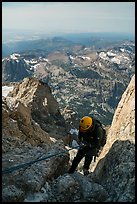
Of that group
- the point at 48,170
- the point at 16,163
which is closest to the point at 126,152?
the point at 48,170

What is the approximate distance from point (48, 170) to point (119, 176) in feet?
11.6

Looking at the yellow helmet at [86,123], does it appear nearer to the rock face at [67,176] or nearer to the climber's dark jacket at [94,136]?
the climber's dark jacket at [94,136]

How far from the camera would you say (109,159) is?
1905cm

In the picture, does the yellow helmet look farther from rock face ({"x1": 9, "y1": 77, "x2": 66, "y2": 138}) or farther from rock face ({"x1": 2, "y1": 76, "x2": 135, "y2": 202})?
rock face ({"x1": 9, "y1": 77, "x2": 66, "y2": 138})

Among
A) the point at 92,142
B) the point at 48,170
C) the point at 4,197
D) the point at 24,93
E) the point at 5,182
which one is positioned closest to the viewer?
the point at 4,197

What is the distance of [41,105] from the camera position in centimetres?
7088

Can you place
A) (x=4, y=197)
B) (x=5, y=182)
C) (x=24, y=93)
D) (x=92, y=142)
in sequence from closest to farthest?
(x=4, y=197), (x=5, y=182), (x=92, y=142), (x=24, y=93)

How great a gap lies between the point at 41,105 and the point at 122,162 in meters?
54.5

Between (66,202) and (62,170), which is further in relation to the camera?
(62,170)

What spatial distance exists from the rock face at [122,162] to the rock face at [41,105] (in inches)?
1678

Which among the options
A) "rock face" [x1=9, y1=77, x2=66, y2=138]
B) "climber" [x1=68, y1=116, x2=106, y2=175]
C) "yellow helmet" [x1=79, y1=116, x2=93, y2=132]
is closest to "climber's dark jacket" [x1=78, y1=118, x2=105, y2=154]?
"climber" [x1=68, y1=116, x2=106, y2=175]

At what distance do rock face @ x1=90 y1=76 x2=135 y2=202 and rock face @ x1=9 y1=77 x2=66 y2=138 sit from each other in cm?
4263

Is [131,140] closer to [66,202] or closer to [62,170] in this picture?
[62,170]

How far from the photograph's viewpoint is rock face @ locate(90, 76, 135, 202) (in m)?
15.0
